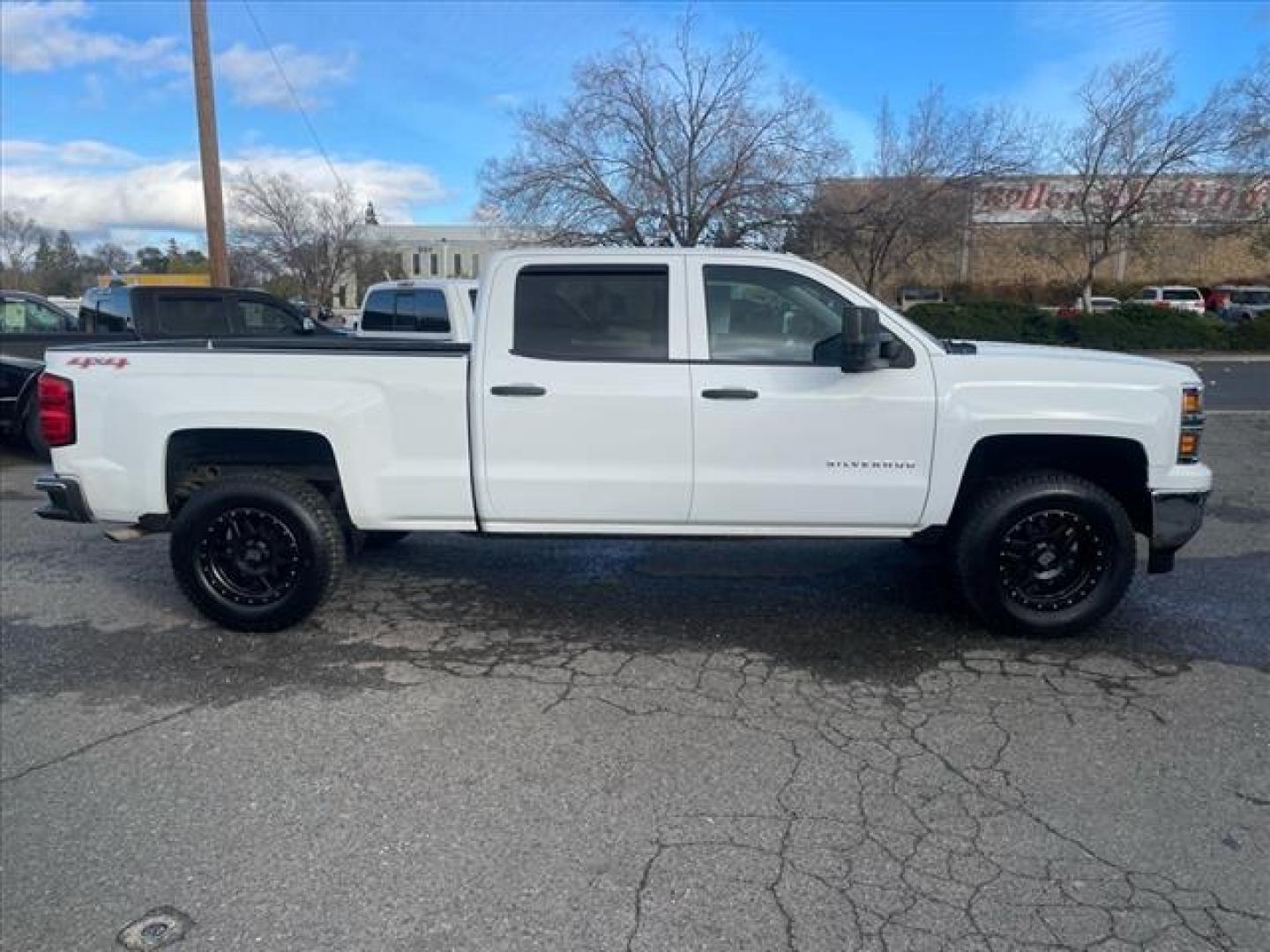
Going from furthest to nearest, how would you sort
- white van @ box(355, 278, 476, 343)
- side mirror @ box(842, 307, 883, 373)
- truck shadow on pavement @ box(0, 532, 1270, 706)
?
white van @ box(355, 278, 476, 343), truck shadow on pavement @ box(0, 532, 1270, 706), side mirror @ box(842, 307, 883, 373)

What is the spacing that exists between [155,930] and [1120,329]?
32.4 m

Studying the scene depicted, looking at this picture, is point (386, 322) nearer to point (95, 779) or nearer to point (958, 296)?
point (95, 779)

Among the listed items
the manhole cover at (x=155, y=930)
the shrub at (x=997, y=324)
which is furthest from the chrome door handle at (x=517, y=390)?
the shrub at (x=997, y=324)

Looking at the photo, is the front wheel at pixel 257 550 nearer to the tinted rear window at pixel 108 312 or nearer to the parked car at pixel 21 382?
the parked car at pixel 21 382

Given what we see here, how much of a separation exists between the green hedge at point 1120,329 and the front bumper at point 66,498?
2772cm

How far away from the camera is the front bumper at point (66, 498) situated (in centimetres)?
464

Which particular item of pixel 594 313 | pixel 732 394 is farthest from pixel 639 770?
pixel 594 313

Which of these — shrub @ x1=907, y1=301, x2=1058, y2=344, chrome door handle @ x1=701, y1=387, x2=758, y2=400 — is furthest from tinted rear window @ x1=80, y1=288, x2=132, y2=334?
shrub @ x1=907, y1=301, x2=1058, y2=344

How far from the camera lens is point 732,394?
14.4ft

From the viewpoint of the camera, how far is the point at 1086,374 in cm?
435

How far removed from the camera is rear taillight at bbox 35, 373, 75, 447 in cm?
459

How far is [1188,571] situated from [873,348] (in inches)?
127

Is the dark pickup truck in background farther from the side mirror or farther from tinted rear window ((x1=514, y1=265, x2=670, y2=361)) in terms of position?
the side mirror

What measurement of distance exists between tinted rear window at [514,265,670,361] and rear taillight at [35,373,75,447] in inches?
92.5
